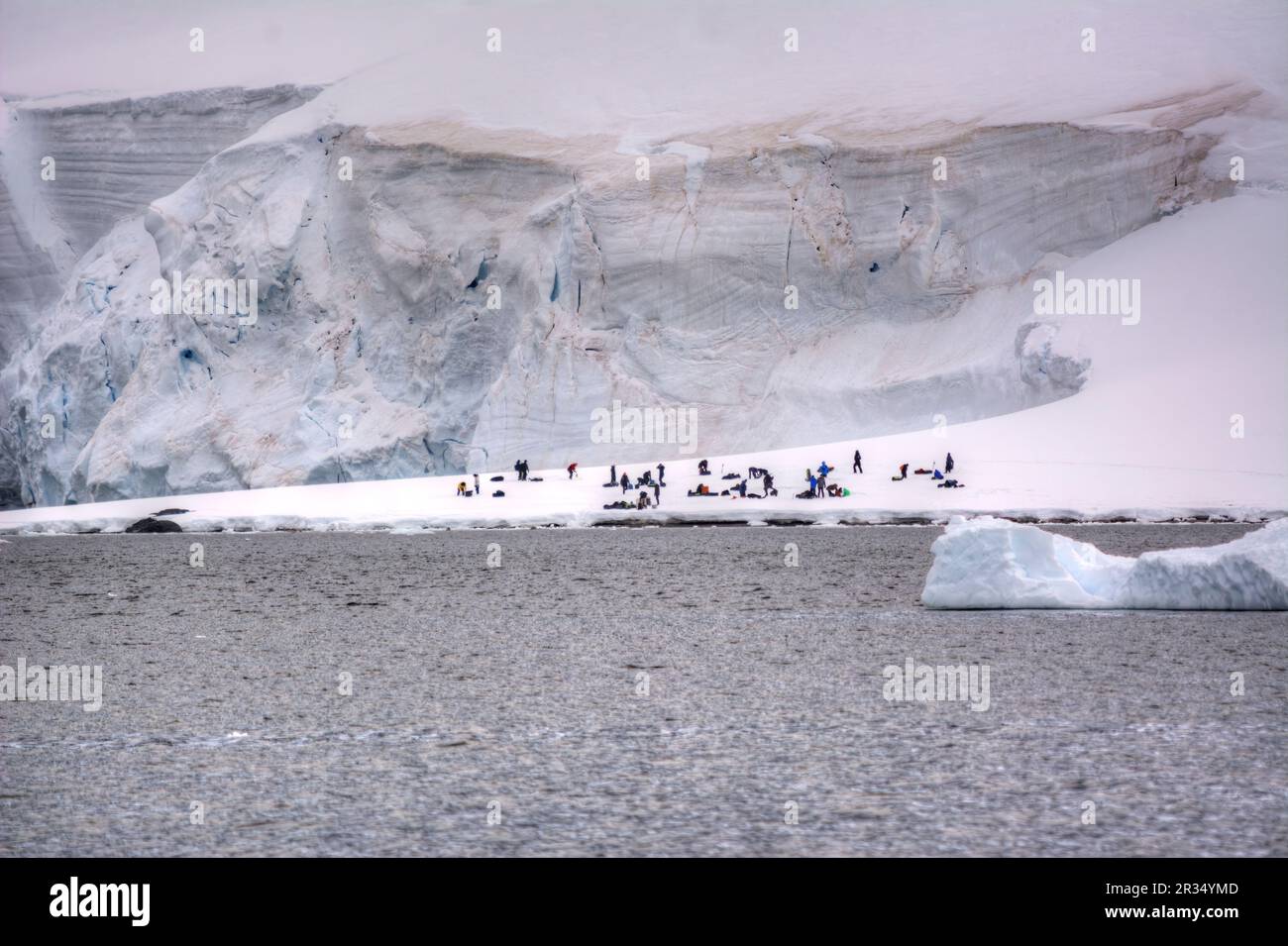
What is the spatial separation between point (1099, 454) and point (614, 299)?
1443 centimetres

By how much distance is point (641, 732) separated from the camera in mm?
7957

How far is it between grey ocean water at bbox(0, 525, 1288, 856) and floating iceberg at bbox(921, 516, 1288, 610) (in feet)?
1.10

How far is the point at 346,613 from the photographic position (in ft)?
49.1

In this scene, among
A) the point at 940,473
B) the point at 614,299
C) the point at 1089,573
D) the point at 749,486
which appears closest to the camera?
the point at 1089,573

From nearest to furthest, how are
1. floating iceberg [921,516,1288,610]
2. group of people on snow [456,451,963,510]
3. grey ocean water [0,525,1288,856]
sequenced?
grey ocean water [0,525,1288,856] < floating iceberg [921,516,1288,610] < group of people on snow [456,451,963,510]

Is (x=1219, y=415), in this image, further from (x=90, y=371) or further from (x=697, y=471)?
(x=90, y=371)

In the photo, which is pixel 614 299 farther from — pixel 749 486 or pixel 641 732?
pixel 641 732

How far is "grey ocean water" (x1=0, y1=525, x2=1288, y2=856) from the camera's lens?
19.5 ft

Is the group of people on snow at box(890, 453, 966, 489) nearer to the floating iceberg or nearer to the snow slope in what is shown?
the snow slope

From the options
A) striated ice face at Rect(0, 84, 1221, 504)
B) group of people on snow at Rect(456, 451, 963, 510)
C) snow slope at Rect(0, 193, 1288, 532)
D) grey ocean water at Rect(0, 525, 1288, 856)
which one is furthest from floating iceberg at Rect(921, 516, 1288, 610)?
striated ice face at Rect(0, 84, 1221, 504)

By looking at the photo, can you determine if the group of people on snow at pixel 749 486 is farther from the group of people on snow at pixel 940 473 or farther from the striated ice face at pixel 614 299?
the striated ice face at pixel 614 299

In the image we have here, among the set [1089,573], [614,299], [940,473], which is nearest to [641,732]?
[1089,573]

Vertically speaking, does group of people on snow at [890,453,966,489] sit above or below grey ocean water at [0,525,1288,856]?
above
